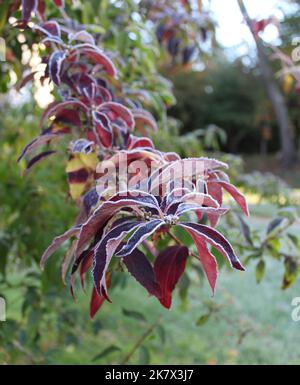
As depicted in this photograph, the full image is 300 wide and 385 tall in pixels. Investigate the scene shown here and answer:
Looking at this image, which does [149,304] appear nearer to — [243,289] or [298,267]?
[243,289]

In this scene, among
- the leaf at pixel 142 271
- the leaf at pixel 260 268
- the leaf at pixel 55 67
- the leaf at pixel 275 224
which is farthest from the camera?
the leaf at pixel 260 268

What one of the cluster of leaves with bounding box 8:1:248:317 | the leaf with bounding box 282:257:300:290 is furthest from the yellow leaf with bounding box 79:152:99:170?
the leaf with bounding box 282:257:300:290

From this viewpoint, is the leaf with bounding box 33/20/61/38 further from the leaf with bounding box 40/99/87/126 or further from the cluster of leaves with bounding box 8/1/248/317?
the leaf with bounding box 40/99/87/126

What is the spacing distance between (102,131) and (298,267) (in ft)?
1.83

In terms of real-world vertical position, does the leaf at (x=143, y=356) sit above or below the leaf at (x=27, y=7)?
below

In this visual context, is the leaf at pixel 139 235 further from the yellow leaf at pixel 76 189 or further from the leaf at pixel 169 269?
the yellow leaf at pixel 76 189

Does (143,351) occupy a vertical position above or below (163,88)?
below

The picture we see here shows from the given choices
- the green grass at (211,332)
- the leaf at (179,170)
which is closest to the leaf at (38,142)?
the leaf at (179,170)

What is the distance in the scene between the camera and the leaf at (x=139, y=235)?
0.46m

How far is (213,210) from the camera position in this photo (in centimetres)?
50

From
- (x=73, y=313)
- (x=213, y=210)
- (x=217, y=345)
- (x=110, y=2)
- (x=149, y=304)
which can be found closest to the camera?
(x=213, y=210)

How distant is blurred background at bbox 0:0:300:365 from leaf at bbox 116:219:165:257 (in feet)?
1.53

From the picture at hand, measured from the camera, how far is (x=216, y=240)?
51 centimetres
